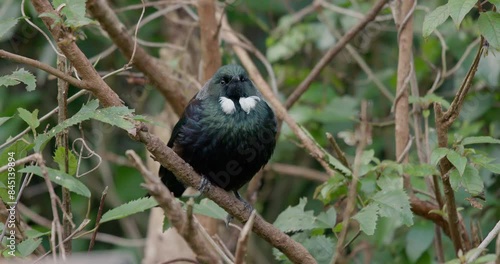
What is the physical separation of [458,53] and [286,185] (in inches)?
64.5

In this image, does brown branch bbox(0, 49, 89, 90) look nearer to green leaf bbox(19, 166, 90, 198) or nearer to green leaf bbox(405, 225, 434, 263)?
green leaf bbox(19, 166, 90, 198)

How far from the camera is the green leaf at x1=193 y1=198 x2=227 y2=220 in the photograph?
282cm

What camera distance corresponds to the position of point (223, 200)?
2.86 metres

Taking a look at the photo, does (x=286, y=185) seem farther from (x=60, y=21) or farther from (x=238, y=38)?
(x=60, y=21)

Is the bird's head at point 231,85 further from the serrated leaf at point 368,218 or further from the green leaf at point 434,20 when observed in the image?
the green leaf at point 434,20

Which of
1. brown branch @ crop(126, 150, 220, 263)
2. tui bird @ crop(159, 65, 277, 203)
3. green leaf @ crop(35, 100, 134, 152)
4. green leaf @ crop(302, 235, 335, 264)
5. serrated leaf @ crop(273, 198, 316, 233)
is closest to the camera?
brown branch @ crop(126, 150, 220, 263)

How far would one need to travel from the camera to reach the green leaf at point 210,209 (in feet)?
9.24

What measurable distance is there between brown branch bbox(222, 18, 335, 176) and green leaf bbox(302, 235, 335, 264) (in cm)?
33

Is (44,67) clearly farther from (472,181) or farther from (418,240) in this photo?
(418,240)

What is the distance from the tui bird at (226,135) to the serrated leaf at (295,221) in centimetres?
32

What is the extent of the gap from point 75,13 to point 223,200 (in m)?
0.97

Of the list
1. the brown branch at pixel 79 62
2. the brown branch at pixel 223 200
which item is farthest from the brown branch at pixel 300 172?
the brown branch at pixel 79 62

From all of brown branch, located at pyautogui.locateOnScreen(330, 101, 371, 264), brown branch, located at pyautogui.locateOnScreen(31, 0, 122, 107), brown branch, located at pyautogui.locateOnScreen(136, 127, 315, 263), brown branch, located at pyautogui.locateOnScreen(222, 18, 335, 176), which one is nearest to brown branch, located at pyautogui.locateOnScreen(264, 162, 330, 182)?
brown branch, located at pyautogui.locateOnScreen(222, 18, 335, 176)

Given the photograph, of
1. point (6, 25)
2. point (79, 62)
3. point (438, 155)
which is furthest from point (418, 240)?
point (6, 25)
